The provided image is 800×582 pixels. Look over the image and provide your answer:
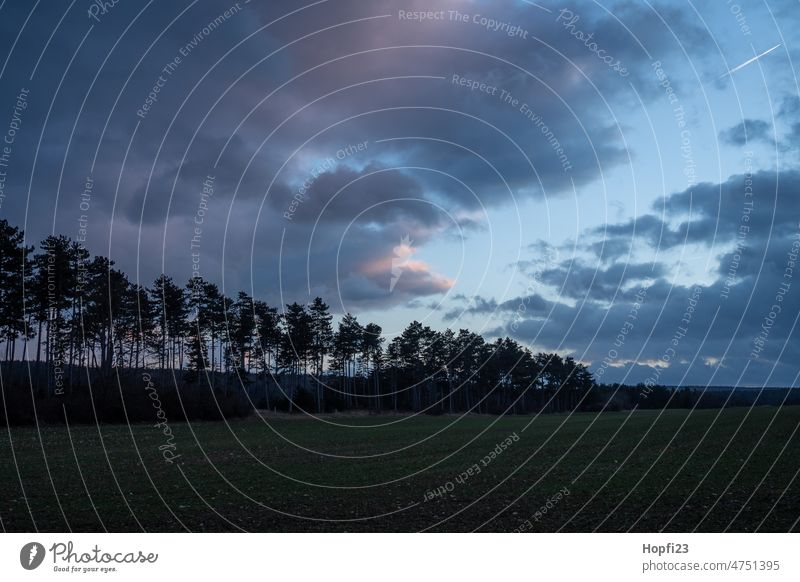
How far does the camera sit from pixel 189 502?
19750 millimetres

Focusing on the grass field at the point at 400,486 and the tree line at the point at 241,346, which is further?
the tree line at the point at 241,346

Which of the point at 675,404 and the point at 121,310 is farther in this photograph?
the point at 675,404

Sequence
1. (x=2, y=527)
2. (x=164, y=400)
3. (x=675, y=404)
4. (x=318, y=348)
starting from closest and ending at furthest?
(x=2, y=527), (x=164, y=400), (x=318, y=348), (x=675, y=404)

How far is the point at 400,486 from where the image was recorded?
23.5 metres

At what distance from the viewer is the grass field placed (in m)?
16.7

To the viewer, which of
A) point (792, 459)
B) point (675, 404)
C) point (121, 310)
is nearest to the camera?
point (792, 459)

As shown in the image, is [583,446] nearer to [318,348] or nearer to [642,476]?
[642,476]

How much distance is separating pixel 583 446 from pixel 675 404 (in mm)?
137452

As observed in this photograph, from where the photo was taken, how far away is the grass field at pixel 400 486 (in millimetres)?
16672

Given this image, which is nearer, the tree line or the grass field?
the grass field

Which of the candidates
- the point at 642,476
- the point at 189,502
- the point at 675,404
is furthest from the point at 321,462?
the point at 675,404

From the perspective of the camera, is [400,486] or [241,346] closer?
[400,486]

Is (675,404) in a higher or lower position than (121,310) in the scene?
lower

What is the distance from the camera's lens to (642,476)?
2562 centimetres
